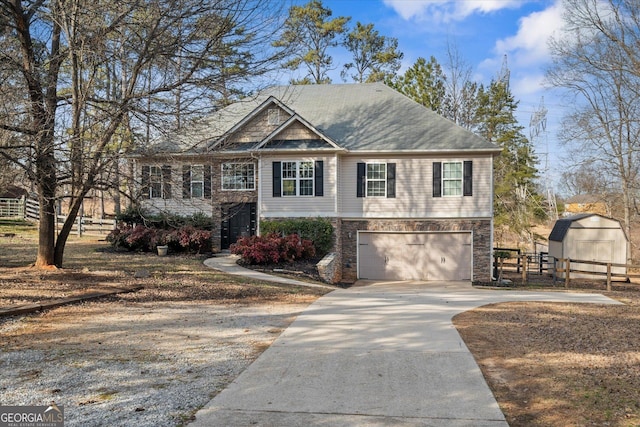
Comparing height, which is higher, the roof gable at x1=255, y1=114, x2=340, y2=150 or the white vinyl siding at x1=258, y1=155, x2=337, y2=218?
the roof gable at x1=255, y1=114, x2=340, y2=150

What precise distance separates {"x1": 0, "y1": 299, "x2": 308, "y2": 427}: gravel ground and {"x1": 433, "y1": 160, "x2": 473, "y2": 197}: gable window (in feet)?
42.2

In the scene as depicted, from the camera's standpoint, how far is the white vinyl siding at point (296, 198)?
21.0 metres

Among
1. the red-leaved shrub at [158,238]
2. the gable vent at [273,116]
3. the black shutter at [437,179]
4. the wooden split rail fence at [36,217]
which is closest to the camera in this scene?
the red-leaved shrub at [158,238]

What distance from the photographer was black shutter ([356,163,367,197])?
21.7 m

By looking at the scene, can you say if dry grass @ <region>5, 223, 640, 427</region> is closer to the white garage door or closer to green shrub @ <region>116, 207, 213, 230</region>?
green shrub @ <region>116, 207, 213, 230</region>

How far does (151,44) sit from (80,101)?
191 cm

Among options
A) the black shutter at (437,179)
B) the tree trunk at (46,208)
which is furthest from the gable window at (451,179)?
the tree trunk at (46,208)

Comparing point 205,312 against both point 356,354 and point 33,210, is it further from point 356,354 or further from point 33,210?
point 33,210

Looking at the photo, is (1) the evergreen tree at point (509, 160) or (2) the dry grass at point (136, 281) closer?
(2) the dry grass at point (136, 281)

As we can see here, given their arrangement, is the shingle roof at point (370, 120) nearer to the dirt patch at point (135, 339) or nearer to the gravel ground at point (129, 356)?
the dirt patch at point (135, 339)

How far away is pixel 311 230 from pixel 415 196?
4657 mm

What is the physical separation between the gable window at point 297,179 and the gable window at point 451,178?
5.21m

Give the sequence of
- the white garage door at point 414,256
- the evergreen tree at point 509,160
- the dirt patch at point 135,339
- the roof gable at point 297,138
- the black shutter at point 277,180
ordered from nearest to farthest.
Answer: the dirt patch at point 135,339 → the roof gable at point 297,138 → the black shutter at point 277,180 → the white garage door at point 414,256 → the evergreen tree at point 509,160

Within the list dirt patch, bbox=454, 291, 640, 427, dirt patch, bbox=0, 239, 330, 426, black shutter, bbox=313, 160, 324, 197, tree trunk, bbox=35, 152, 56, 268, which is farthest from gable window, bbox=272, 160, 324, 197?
dirt patch, bbox=454, 291, 640, 427
